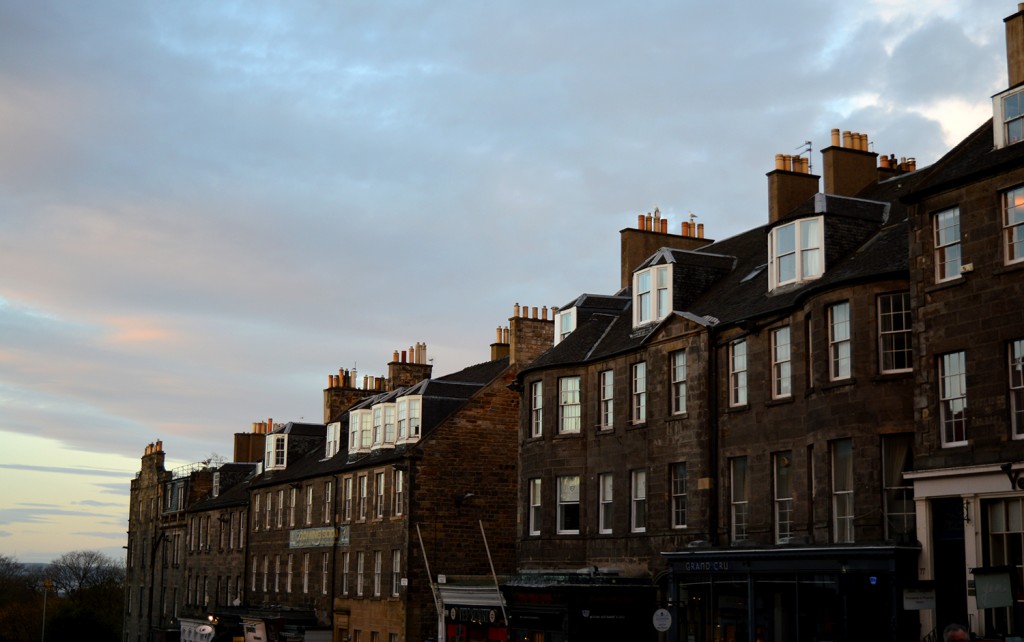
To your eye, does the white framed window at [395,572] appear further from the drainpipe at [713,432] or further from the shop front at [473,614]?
the drainpipe at [713,432]

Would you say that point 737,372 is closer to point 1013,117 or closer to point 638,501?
point 638,501

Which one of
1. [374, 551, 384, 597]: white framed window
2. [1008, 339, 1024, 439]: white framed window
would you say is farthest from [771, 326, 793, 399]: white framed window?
[374, 551, 384, 597]: white framed window

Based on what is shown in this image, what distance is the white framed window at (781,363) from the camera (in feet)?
97.9

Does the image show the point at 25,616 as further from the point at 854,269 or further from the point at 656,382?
the point at 854,269

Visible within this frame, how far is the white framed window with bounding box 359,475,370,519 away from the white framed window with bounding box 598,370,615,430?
53.7 ft

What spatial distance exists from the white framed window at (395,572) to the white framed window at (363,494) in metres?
3.33

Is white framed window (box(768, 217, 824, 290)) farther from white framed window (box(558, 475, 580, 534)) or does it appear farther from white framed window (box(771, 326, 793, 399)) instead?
white framed window (box(558, 475, 580, 534))

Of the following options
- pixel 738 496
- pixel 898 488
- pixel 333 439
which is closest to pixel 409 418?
pixel 333 439

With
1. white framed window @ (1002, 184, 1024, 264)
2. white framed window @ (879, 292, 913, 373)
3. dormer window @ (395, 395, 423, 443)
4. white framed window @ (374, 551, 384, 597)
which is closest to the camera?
white framed window @ (1002, 184, 1024, 264)

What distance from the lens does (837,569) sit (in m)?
26.3

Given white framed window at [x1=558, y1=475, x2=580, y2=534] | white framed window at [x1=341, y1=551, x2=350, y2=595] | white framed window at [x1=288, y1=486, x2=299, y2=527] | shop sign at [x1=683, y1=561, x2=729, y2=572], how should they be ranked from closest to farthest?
shop sign at [x1=683, y1=561, x2=729, y2=572] → white framed window at [x1=558, y1=475, x2=580, y2=534] → white framed window at [x1=341, y1=551, x2=350, y2=595] → white framed window at [x1=288, y1=486, x2=299, y2=527]

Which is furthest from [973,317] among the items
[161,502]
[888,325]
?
[161,502]

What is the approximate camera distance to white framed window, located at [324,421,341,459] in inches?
2269

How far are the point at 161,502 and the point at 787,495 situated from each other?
59.8 metres
